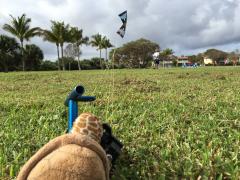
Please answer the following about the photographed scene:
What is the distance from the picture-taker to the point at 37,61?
54.2m

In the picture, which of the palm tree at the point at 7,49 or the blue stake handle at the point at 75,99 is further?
the palm tree at the point at 7,49

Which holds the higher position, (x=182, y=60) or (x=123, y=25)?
(x=123, y=25)

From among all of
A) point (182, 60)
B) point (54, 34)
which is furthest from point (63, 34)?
point (182, 60)

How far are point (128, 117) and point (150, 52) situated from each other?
72886 mm

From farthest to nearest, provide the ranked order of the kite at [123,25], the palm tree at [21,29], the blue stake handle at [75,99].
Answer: the palm tree at [21,29]
the kite at [123,25]
the blue stake handle at [75,99]

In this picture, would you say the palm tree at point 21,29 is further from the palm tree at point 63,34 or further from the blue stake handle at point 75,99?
the blue stake handle at point 75,99

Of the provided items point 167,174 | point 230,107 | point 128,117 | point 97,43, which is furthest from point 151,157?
point 97,43

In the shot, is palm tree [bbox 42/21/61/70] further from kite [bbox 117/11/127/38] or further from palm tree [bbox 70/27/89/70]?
kite [bbox 117/11/127/38]

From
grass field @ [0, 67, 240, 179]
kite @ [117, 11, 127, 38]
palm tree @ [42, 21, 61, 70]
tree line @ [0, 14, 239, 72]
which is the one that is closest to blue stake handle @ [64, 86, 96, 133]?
grass field @ [0, 67, 240, 179]

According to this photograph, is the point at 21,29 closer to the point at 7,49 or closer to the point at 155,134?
the point at 7,49

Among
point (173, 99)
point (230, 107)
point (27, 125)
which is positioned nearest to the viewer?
point (27, 125)

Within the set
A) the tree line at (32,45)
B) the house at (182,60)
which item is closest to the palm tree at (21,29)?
the tree line at (32,45)

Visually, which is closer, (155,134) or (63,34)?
(155,134)

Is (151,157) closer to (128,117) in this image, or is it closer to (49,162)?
(49,162)
